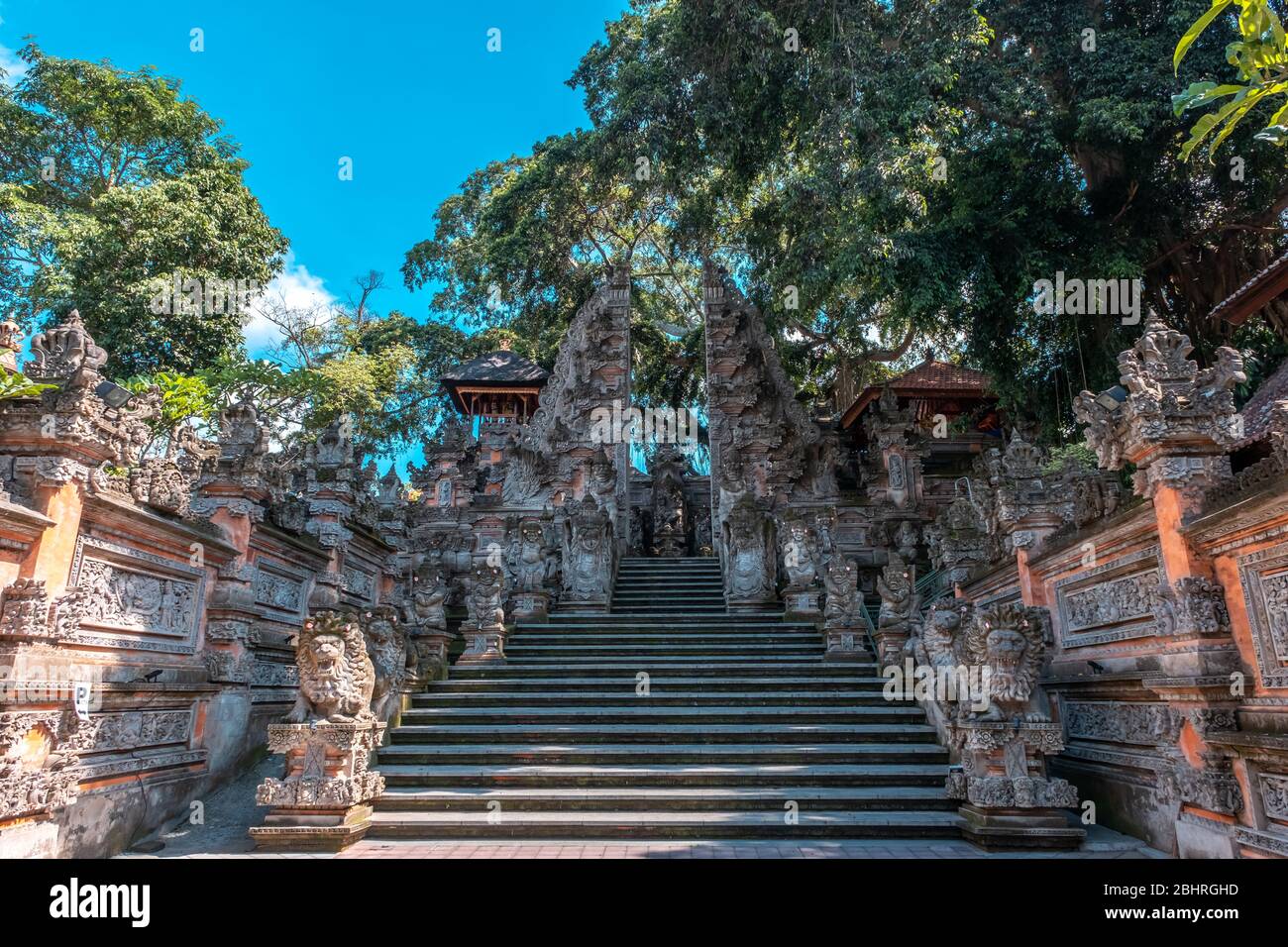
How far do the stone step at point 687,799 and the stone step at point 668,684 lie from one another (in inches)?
70.6

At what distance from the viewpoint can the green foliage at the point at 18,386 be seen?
18.6 ft

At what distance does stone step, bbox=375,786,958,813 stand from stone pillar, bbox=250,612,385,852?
0.58 meters

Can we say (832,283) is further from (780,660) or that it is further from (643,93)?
(780,660)

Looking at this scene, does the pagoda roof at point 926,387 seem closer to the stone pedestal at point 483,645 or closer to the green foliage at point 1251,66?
the stone pedestal at point 483,645

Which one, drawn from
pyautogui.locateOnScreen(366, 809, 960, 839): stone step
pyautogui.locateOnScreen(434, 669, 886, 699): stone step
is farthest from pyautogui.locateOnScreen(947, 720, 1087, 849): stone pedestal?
pyautogui.locateOnScreen(434, 669, 886, 699): stone step

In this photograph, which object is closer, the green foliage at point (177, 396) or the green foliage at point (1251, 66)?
the green foliage at point (1251, 66)

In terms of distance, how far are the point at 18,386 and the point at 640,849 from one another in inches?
244

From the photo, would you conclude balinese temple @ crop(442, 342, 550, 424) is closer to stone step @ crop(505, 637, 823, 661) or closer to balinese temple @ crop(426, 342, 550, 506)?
balinese temple @ crop(426, 342, 550, 506)

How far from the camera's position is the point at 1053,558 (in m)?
6.99

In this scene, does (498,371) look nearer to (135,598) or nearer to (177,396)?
(177,396)

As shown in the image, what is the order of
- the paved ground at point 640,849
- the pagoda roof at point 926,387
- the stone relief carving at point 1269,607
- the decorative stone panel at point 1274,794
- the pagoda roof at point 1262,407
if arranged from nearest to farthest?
1. the decorative stone panel at point 1274,794
2. the stone relief carving at point 1269,607
3. the paved ground at point 640,849
4. the pagoda roof at point 1262,407
5. the pagoda roof at point 926,387

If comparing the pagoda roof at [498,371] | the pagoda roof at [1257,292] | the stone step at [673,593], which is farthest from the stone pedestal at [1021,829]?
the pagoda roof at [498,371]

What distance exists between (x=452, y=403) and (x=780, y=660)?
19987 mm

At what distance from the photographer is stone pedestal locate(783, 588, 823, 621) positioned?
10555 mm
